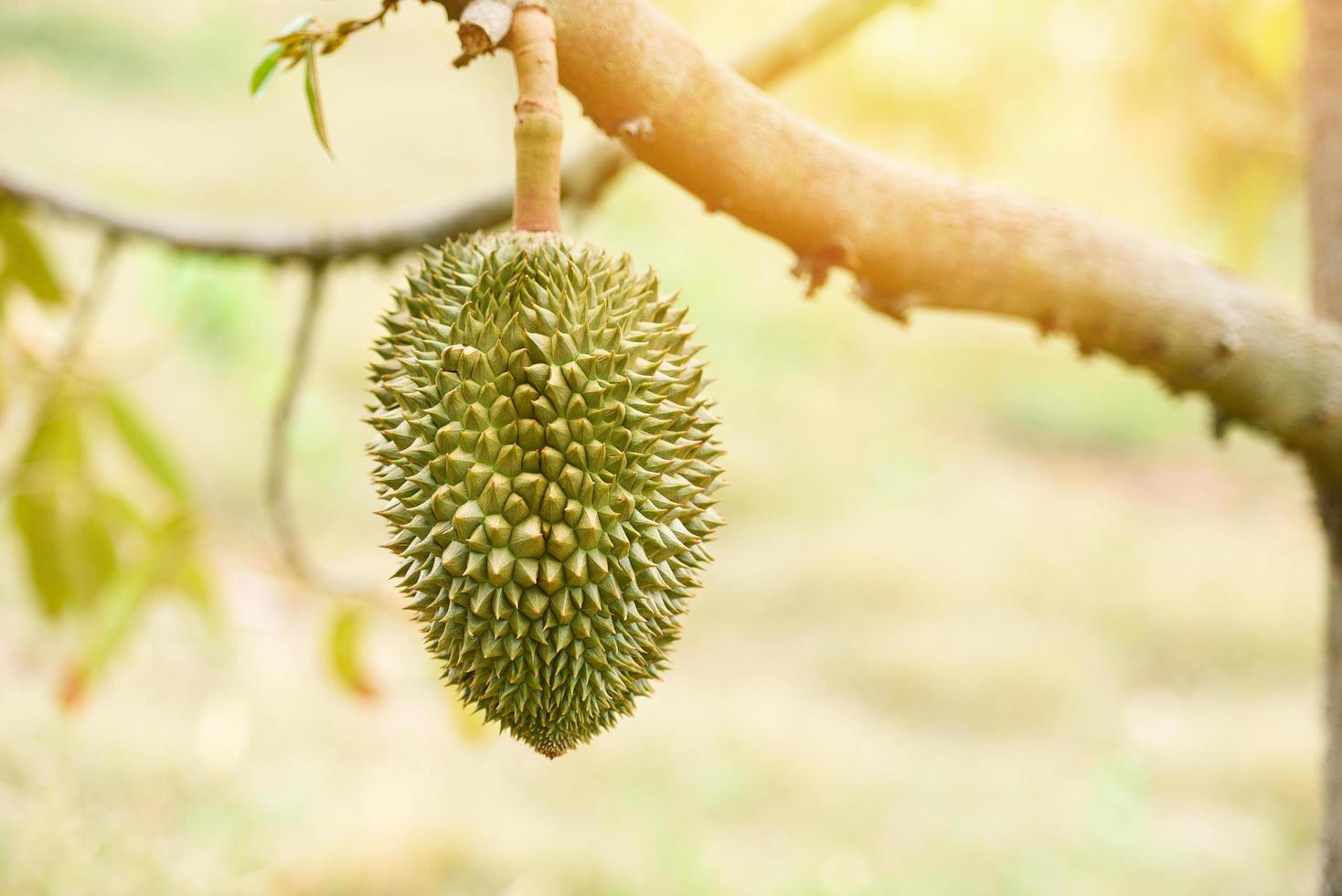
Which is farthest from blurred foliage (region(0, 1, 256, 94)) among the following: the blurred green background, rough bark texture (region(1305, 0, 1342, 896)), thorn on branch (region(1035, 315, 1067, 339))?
thorn on branch (region(1035, 315, 1067, 339))

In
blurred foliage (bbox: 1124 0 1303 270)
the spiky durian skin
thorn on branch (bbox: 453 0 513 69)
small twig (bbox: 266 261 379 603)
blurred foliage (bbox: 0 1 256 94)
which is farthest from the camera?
blurred foliage (bbox: 0 1 256 94)

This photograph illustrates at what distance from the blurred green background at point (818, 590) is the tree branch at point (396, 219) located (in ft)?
0.20

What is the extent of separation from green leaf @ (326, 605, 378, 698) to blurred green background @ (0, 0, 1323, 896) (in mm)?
68

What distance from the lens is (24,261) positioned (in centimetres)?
164

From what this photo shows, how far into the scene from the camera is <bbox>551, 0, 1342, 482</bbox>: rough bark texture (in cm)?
63

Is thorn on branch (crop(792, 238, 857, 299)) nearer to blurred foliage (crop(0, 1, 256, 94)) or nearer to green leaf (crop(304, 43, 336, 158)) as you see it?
green leaf (crop(304, 43, 336, 158))

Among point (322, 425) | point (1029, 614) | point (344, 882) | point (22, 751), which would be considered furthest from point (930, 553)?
point (22, 751)

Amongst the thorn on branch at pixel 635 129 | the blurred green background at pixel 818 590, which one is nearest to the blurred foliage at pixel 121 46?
the blurred green background at pixel 818 590

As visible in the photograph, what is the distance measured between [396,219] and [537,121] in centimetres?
76

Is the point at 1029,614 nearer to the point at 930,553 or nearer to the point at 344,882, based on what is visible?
the point at 930,553

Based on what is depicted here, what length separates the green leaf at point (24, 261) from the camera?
1.59 m

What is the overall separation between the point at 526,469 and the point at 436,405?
2.5 inches

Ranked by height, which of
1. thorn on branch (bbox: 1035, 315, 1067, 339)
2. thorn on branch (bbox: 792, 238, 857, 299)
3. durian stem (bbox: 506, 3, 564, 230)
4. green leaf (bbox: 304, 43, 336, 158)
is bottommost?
green leaf (bbox: 304, 43, 336, 158)

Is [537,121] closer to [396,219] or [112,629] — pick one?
[396,219]
